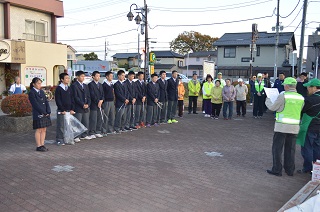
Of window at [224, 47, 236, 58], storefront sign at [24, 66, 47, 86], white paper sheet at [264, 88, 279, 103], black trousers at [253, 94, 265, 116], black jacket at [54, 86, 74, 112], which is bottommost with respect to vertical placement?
black trousers at [253, 94, 265, 116]

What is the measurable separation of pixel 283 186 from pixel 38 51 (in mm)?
19506

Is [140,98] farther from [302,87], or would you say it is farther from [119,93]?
[302,87]

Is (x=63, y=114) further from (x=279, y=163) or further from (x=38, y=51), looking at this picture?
(x=38, y=51)

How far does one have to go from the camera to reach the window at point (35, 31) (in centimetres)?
2111

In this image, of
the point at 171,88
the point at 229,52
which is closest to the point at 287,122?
the point at 171,88

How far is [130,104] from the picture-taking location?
34.5 ft

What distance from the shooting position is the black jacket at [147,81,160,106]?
36.4 feet

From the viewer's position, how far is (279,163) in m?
6.19

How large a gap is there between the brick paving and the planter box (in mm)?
286

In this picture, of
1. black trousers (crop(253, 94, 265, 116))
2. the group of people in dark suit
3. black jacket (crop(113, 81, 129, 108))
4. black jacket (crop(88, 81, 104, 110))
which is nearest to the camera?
the group of people in dark suit

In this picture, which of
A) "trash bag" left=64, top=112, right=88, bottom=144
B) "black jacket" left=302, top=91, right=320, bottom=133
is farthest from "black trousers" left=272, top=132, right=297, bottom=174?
"trash bag" left=64, top=112, right=88, bottom=144

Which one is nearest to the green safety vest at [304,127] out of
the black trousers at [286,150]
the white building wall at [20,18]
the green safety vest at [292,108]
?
the black trousers at [286,150]

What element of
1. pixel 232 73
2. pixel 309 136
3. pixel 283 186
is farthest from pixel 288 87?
pixel 232 73

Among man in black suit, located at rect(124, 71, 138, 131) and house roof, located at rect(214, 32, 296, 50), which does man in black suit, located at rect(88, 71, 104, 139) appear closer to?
man in black suit, located at rect(124, 71, 138, 131)
